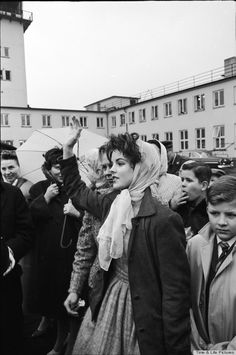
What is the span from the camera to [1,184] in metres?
2.31

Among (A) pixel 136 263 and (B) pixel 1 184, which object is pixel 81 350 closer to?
(A) pixel 136 263

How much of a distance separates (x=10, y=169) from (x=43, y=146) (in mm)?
492

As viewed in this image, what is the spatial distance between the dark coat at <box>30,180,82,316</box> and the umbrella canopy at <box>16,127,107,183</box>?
0.46 metres

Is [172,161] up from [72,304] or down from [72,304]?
up

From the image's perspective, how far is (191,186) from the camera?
247 centimetres

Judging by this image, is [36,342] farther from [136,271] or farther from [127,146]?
[127,146]

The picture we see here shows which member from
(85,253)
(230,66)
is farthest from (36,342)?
(230,66)

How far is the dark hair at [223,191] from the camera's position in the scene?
1510mm

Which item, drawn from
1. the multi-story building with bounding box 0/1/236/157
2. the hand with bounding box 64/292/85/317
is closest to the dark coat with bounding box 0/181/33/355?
the hand with bounding box 64/292/85/317

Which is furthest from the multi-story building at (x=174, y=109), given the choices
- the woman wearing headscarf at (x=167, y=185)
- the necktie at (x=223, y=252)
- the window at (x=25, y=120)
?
the window at (x=25, y=120)

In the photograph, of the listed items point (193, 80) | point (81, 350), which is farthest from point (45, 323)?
point (193, 80)

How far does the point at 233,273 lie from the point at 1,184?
1.74m

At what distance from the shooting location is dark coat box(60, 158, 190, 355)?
1463mm

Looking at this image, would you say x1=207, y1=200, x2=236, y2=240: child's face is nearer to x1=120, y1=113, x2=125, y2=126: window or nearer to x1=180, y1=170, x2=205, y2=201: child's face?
x1=180, y1=170, x2=205, y2=201: child's face
